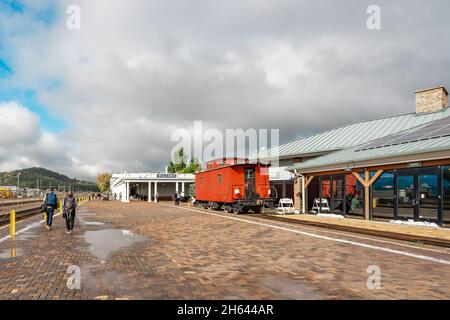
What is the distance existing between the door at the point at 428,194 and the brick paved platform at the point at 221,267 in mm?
4739

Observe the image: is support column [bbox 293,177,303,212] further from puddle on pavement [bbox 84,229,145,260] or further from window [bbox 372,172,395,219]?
puddle on pavement [bbox 84,229,145,260]

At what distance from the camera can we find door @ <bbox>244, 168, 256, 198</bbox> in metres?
24.8

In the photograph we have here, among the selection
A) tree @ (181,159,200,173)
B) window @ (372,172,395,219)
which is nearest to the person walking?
window @ (372,172,395,219)

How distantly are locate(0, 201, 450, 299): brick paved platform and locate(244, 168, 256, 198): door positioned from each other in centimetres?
1206

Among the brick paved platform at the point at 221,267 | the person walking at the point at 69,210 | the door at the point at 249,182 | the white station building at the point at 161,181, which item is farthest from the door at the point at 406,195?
the white station building at the point at 161,181

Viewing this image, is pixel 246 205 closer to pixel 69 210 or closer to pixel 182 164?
pixel 69 210

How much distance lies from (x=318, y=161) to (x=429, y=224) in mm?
8179

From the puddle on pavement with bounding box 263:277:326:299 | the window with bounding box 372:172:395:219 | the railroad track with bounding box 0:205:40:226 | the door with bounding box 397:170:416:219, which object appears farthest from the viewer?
the railroad track with bounding box 0:205:40:226

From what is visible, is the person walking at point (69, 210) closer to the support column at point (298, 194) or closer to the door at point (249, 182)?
the door at point (249, 182)

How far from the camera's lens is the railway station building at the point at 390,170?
50.3 ft

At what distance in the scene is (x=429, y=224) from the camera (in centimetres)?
1523
